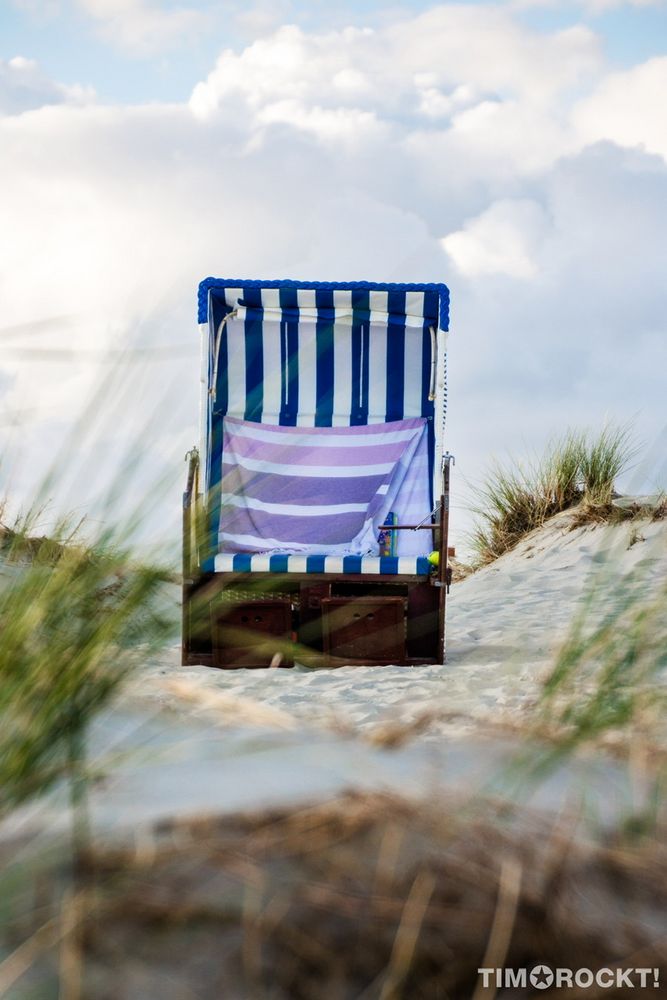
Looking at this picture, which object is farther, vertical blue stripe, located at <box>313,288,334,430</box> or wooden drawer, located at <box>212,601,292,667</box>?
vertical blue stripe, located at <box>313,288,334,430</box>

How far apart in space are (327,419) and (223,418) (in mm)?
671

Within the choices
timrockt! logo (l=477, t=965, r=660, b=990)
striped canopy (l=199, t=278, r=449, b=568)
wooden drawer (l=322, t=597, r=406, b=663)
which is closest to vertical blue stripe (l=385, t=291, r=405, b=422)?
striped canopy (l=199, t=278, r=449, b=568)

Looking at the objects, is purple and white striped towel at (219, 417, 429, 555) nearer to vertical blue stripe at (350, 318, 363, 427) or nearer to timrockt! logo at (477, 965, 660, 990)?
vertical blue stripe at (350, 318, 363, 427)

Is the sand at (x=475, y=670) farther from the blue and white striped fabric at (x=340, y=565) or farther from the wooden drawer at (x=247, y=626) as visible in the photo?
the blue and white striped fabric at (x=340, y=565)

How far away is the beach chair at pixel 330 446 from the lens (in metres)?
4.84

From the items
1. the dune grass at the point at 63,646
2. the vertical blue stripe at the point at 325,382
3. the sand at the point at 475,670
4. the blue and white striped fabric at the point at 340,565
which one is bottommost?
the sand at the point at 475,670

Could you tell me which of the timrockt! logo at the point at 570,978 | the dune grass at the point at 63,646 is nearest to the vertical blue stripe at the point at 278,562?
the dune grass at the point at 63,646

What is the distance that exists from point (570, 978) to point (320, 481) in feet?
15.4

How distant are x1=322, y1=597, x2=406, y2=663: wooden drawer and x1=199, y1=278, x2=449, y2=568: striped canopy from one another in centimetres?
138

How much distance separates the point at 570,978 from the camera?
47.3 inches

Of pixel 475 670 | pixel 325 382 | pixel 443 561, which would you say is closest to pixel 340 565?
pixel 443 561

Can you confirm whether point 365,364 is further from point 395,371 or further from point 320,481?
point 320,481

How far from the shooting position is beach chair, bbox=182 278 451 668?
484 cm

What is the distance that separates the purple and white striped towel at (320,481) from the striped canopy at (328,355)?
0.41 ft
